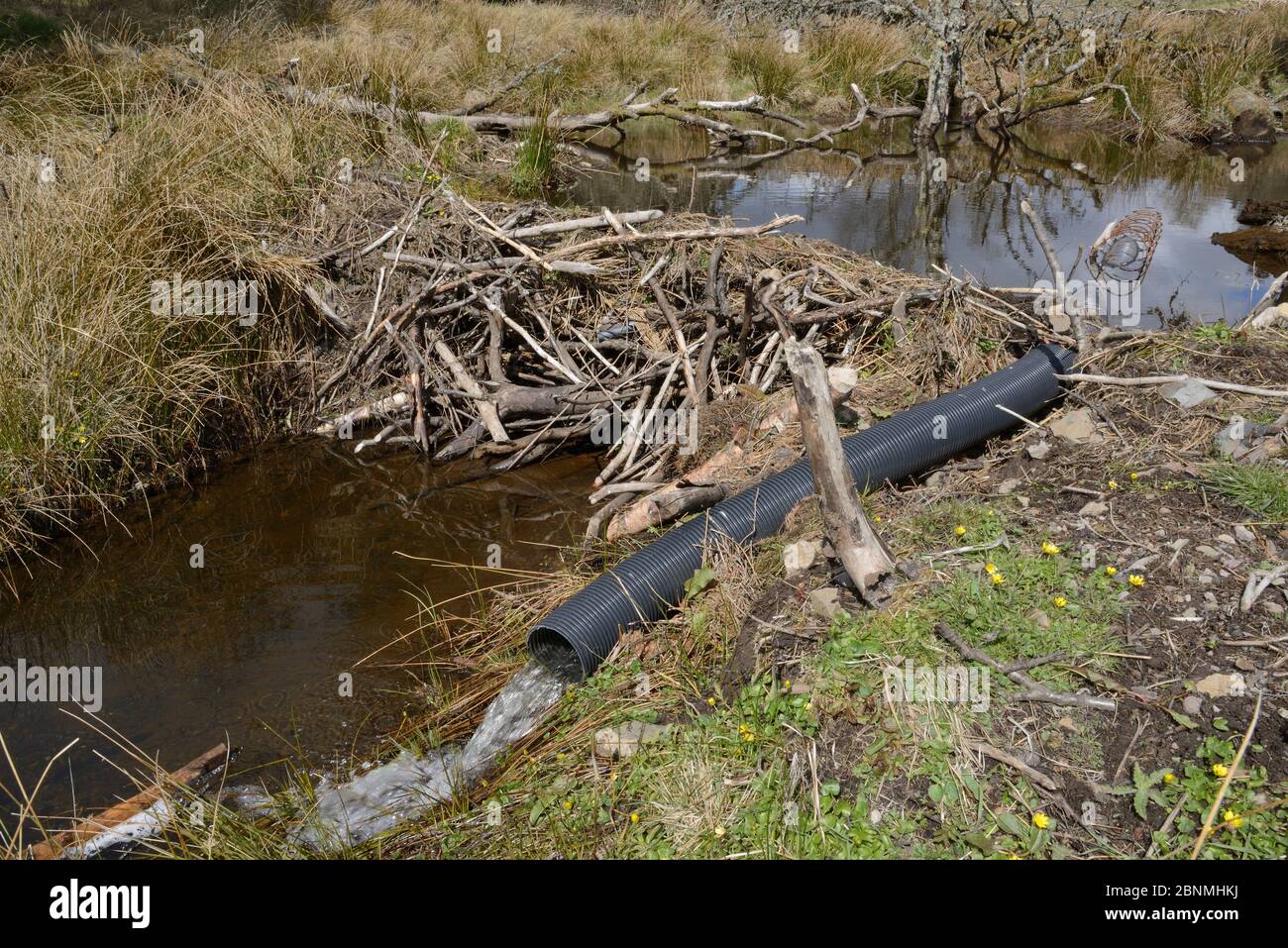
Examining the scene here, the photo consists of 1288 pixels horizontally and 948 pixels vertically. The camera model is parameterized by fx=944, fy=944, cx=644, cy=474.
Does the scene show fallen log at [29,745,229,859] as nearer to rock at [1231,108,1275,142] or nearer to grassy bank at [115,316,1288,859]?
grassy bank at [115,316,1288,859]

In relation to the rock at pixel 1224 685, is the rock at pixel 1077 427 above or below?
above

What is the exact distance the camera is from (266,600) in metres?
4.50

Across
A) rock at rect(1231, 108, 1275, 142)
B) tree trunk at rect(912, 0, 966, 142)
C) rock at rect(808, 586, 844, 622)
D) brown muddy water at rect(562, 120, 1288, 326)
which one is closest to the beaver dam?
rock at rect(808, 586, 844, 622)

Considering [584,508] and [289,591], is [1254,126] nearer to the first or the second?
[584,508]

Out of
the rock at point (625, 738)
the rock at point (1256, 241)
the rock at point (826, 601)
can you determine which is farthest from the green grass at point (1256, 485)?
the rock at point (1256, 241)

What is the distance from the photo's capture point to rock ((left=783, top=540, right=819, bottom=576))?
11.6 feet

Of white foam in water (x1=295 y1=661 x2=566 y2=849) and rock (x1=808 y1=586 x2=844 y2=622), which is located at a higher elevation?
rock (x1=808 y1=586 x2=844 y2=622)

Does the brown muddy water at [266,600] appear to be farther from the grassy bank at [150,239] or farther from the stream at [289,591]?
the grassy bank at [150,239]

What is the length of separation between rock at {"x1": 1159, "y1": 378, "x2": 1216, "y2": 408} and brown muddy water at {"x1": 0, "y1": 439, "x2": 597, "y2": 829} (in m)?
2.88

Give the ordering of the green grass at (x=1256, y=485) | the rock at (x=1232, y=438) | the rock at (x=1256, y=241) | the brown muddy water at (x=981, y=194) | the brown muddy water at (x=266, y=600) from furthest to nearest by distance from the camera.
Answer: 1. the rock at (x=1256, y=241)
2. the brown muddy water at (x=981, y=194)
3. the rock at (x=1232, y=438)
4. the brown muddy water at (x=266, y=600)
5. the green grass at (x=1256, y=485)

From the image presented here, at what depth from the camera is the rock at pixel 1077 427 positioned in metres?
4.23

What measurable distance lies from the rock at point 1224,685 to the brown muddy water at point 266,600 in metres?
2.80

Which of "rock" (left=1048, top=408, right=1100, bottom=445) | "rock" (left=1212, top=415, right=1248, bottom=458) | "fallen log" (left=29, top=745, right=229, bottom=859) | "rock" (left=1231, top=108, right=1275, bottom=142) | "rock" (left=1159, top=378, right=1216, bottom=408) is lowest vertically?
"fallen log" (left=29, top=745, right=229, bottom=859)

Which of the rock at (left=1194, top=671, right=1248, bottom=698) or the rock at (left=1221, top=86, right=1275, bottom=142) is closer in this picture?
the rock at (left=1194, top=671, right=1248, bottom=698)
